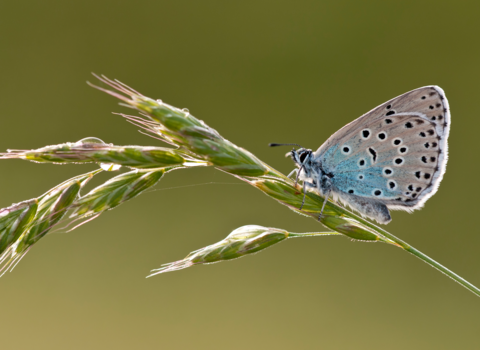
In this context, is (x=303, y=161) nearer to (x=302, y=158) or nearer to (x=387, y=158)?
(x=302, y=158)

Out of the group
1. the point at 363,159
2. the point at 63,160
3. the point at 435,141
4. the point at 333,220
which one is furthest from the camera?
the point at 363,159

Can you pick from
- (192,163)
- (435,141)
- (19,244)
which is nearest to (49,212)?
(19,244)

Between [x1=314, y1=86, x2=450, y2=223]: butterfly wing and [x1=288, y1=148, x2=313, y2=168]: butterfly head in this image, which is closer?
[x1=314, y1=86, x2=450, y2=223]: butterfly wing

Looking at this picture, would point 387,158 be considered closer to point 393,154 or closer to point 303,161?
point 393,154

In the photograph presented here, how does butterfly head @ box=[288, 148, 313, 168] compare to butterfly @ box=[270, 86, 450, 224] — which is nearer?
butterfly @ box=[270, 86, 450, 224]

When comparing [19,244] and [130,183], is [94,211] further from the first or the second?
[19,244]

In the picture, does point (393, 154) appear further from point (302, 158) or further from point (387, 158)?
point (302, 158)

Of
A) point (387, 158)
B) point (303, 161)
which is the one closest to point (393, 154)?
point (387, 158)
